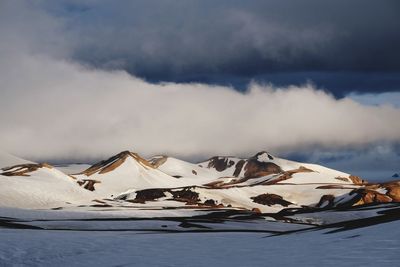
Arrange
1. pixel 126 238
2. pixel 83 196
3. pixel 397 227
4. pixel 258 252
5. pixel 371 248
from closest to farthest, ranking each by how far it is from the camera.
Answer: pixel 371 248
pixel 258 252
pixel 397 227
pixel 126 238
pixel 83 196

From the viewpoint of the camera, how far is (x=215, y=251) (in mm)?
33875

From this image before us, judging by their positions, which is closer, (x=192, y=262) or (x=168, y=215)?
(x=192, y=262)

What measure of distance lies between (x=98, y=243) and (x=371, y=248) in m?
20.7

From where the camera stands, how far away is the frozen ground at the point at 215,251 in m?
26.9

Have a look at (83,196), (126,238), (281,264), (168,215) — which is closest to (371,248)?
(281,264)

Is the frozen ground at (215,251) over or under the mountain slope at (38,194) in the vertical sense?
under

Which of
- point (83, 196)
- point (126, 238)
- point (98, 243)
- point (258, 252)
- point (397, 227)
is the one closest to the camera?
point (258, 252)

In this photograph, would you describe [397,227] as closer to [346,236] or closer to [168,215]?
[346,236]

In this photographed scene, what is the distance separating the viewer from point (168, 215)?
9350cm

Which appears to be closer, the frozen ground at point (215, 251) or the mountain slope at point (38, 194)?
the frozen ground at point (215, 251)

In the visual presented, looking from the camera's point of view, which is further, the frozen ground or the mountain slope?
the mountain slope

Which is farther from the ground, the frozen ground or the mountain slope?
the mountain slope

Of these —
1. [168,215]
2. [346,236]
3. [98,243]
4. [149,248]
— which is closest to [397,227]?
[346,236]

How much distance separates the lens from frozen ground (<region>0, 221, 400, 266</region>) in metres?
26.9
